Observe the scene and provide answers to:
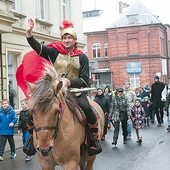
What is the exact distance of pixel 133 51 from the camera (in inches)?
2205

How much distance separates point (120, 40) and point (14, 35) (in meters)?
39.4

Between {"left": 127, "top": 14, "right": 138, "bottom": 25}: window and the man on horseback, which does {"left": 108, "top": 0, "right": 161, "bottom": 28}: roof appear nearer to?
{"left": 127, "top": 14, "right": 138, "bottom": 25}: window

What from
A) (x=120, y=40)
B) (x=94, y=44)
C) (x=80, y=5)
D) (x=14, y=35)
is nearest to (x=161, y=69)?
(x=120, y=40)

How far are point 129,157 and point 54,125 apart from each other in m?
6.37

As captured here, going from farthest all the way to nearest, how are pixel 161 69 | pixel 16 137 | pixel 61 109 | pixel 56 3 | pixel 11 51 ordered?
1. pixel 161 69
2. pixel 56 3
3. pixel 11 51
4. pixel 16 137
5. pixel 61 109

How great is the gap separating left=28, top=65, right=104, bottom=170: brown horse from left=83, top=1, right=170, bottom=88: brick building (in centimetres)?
4913

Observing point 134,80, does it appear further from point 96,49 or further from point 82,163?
point 82,163

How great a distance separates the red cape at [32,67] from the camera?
222 inches

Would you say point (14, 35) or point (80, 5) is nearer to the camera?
point (14, 35)

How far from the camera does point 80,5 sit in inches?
1017

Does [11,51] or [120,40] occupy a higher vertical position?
[120,40]

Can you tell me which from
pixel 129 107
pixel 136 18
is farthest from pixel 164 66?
pixel 129 107

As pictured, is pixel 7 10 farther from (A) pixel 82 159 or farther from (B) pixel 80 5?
(A) pixel 82 159

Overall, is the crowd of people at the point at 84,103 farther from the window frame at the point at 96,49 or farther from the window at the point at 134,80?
the window frame at the point at 96,49
